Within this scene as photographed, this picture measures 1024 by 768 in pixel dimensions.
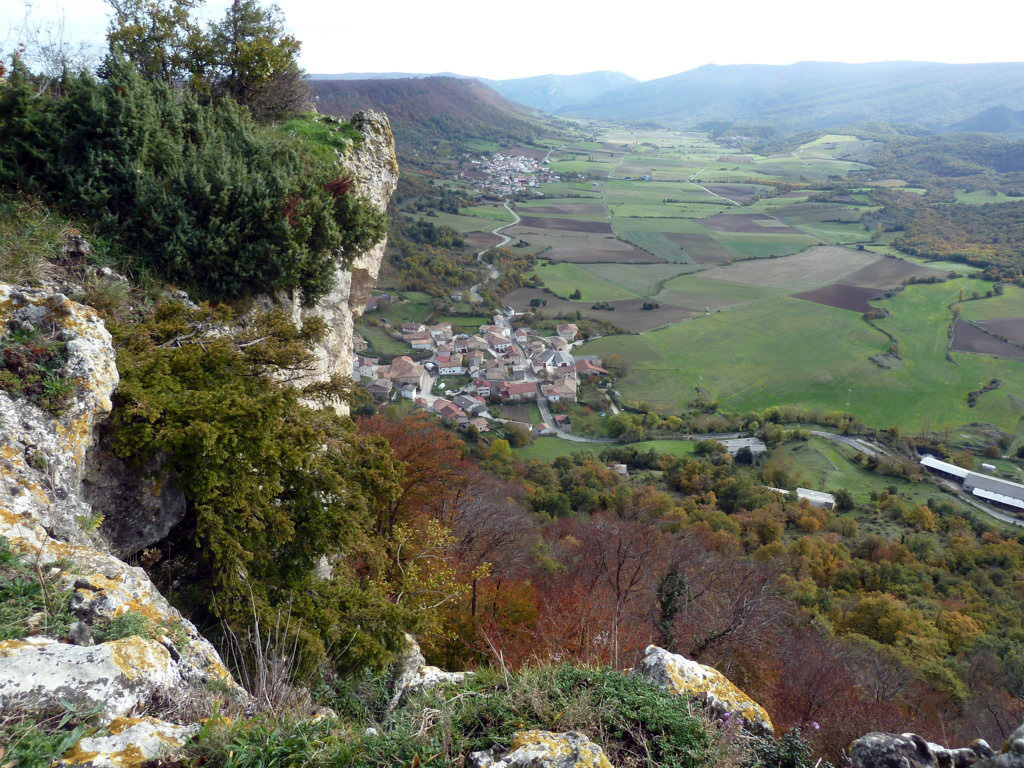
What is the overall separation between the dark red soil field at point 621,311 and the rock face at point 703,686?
6088 cm

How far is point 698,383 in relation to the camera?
52.9 meters

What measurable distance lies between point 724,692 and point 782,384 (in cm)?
5318

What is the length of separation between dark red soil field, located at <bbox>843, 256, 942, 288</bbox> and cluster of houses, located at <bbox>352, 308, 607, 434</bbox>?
45248mm

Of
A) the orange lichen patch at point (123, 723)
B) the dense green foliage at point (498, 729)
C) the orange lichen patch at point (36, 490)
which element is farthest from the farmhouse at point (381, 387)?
the orange lichen patch at point (123, 723)

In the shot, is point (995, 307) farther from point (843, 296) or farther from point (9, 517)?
point (9, 517)

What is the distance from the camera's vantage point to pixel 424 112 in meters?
173

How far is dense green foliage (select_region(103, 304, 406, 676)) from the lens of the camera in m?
5.83

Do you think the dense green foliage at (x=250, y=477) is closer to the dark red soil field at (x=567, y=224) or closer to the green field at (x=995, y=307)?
the green field at (x=995, y=307)

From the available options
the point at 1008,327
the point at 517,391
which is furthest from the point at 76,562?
the point at 1008,327

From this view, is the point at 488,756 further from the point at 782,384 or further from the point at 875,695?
the point at 782,384

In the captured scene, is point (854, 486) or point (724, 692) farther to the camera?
point (854, 486)

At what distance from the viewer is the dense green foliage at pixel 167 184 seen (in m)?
8.62

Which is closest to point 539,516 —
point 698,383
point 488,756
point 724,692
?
point 724,692

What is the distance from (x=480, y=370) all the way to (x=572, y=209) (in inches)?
2856
